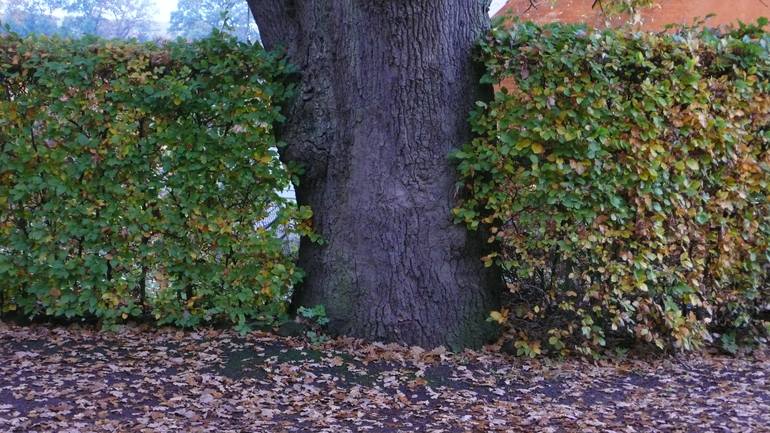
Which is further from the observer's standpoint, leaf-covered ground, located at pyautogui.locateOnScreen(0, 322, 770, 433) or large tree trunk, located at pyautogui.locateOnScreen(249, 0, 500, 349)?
large tree trunk, located at pyautogui.locateOnScreen(249, 0, 500, 349)

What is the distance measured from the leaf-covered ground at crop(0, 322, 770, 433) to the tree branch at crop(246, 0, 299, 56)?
235cm

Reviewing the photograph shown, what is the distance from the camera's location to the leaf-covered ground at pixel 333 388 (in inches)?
199

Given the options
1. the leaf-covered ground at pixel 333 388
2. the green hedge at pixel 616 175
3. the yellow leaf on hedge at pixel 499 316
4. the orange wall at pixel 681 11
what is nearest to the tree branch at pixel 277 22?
the green hedge at pixel 616 175

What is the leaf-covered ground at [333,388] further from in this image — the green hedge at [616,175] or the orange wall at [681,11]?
the orange wall at [681,11]

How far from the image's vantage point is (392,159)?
624 centimetres

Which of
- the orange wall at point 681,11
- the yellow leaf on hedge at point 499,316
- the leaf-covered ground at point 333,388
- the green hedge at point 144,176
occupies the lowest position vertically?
the leaf-covered ground at point 333,388

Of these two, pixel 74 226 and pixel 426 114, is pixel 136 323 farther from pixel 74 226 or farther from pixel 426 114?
pixel 426 114

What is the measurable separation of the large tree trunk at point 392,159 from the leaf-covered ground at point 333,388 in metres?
0.35

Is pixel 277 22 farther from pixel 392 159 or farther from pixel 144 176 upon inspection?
pixel 144 176

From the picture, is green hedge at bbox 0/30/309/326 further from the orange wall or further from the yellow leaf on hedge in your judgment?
the orange wall

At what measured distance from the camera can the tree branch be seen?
21.7 ft

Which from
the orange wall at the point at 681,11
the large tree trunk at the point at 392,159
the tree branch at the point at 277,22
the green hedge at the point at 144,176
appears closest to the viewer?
the large tree trunk at the point at 392,159

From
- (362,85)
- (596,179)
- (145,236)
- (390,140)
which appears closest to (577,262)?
(596,179)

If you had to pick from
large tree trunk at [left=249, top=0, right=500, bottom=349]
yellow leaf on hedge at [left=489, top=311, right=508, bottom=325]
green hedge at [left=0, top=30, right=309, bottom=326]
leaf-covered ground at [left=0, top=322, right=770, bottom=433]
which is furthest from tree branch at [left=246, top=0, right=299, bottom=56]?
yellow leaf on hedge at [left=489, top=311, right=508, bottom=325]
